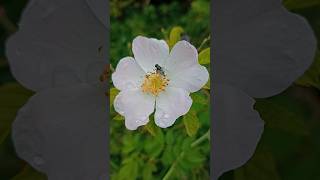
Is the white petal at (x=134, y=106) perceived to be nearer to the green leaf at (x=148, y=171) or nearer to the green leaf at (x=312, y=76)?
the green leaf at (x=148, y=171)

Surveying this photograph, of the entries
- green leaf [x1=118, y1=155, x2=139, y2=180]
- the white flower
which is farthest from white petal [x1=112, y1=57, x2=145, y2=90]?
green leaf [x1=118, y1=155, x2=139, y2=180]

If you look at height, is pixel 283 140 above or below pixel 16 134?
below

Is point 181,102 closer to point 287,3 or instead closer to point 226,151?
point 226,151

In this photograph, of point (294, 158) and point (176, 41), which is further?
point (294, 158)

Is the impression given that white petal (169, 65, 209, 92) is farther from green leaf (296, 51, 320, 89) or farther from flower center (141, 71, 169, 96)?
green leaf (296, 51, 320, 89)

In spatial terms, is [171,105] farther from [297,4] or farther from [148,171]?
[297,4]

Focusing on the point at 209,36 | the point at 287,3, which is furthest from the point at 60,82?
the point at 287,3

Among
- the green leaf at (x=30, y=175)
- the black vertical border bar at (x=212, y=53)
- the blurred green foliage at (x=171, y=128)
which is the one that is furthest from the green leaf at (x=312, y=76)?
the green leaf at (x=30, y=175)
